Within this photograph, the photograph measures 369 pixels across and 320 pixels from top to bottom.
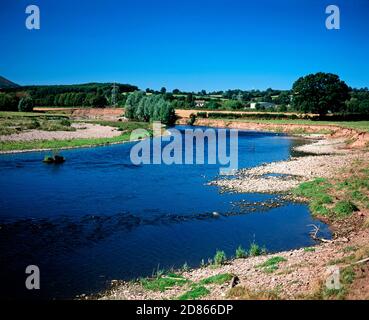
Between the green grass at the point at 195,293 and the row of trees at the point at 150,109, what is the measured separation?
8722cm

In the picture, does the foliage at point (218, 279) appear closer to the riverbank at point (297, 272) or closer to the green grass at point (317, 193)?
the riverbank at point (297, 272)

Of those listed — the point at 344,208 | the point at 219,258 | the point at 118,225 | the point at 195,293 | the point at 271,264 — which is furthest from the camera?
the point at 344,208

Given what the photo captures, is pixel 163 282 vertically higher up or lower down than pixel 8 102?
lower down

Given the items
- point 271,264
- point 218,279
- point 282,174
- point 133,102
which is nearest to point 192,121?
point 133,102

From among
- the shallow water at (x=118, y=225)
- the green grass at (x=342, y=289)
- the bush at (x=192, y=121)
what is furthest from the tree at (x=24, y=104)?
the green grass at (x=342, y=289)

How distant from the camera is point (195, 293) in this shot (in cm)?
1201

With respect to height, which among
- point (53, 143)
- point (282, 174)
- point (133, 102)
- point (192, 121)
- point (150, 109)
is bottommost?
point (282, 174)

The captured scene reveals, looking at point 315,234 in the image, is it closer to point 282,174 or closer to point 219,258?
point 219,258

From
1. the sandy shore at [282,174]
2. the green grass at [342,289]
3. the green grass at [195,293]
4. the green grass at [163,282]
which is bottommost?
the green grass at [163,282]

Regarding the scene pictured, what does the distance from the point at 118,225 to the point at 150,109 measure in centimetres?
8107

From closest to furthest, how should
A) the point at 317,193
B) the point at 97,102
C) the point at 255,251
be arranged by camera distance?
the point at 255,251, the point at 317,193, the point at 97,102

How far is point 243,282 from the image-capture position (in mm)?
12734

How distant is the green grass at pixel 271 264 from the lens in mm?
13856

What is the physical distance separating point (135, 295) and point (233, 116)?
101 meters
